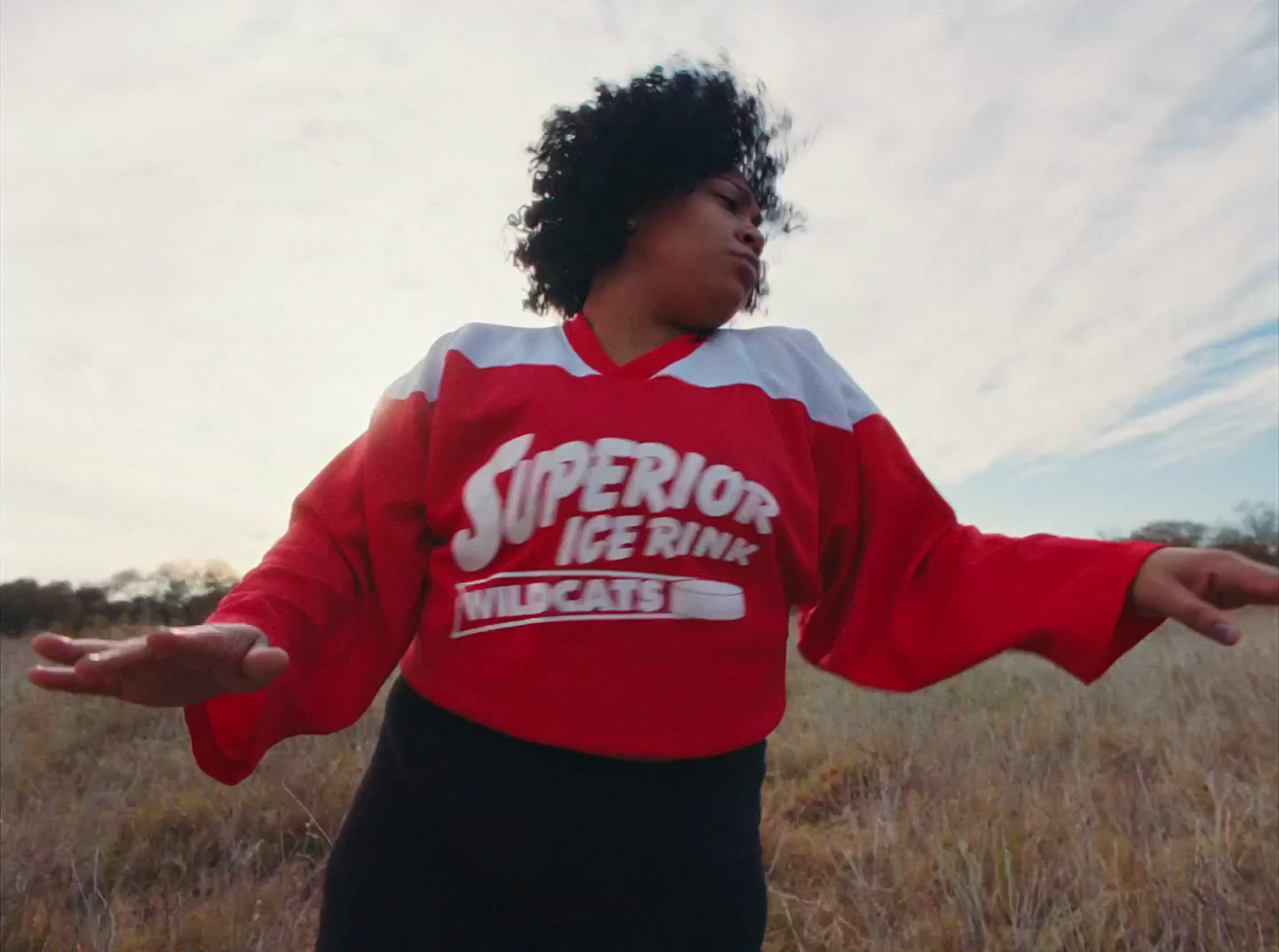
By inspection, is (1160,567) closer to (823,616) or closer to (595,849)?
(823,616)

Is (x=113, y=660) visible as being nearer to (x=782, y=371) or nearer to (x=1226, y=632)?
(x=782, y=371)

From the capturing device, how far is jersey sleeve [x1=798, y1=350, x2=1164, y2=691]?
101 cm

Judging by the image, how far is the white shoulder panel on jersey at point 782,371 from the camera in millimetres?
1231

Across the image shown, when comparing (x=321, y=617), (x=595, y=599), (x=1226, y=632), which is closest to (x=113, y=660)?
(x=321, y=617)

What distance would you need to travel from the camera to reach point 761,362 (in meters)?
1.29

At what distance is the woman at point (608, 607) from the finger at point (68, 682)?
5 centimetres

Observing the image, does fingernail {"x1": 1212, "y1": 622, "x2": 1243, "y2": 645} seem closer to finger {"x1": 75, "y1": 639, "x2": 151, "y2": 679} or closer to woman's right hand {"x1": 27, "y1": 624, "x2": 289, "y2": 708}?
woman's right hand {"x1": 27, "y1": 624, "x2": 289, "y2": 708}

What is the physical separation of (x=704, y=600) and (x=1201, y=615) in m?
0.54

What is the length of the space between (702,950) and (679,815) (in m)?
0.17

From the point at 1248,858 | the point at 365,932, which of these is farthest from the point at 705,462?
the point at 1248,858

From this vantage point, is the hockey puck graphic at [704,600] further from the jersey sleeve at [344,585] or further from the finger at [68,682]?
the finger at [68,682]

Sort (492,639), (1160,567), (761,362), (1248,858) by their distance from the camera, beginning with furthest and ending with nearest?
1. (1248,858)
2. (761,362)
3. (492,639)
4. (1160,567)

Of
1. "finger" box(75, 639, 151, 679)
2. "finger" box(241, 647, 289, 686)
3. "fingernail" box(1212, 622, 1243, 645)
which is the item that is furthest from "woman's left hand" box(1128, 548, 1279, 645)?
"finger" box(75, 639, 151, 679)

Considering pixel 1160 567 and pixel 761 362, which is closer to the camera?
pixel 1160 567
